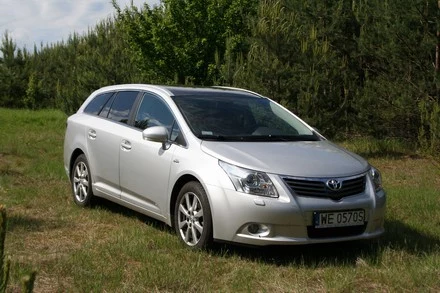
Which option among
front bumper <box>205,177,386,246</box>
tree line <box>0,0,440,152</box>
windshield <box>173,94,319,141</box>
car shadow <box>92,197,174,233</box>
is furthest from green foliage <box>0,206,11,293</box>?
tree line <box>0,0,440,152</box>

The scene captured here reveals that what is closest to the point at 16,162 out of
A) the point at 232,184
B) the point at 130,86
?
the point at 130,86

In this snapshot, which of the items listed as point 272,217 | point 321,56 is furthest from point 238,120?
point 321,56

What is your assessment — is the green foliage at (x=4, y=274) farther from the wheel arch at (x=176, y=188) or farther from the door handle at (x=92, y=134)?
the door handle at (x=92, y=134)

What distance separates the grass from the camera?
4.60 m

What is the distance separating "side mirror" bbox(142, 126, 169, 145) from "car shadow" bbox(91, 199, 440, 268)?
1028 mm

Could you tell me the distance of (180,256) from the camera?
5379 millimetres

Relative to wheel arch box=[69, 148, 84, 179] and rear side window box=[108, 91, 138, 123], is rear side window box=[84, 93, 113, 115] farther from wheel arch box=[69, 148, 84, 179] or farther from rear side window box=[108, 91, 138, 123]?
wheel arch box=[69, 148, 84, 179]

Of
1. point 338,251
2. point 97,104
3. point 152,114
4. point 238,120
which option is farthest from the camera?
point 97,104

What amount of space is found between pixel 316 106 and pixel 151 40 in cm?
795

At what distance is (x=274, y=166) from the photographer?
5.24m

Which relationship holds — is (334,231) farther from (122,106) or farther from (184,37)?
(184,37)

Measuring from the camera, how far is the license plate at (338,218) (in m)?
5.14

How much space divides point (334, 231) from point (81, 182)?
3.63 metres

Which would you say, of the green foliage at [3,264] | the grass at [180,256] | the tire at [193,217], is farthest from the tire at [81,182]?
the green foliage at [3,264]
